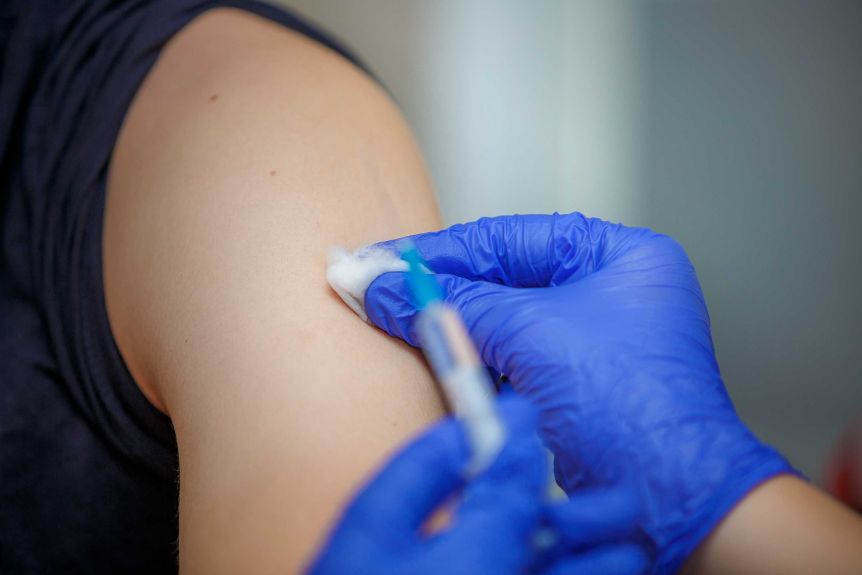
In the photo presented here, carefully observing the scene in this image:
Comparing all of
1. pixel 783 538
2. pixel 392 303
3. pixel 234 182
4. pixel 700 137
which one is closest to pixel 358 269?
pixel 392 303

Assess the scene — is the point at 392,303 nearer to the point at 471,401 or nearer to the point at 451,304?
the point at 451,304

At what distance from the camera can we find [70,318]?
2.76ft

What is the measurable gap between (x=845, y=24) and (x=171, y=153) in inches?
47.8

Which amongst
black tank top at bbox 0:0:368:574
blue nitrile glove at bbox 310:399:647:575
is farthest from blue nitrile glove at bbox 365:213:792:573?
black tank top at bbox 0:0:368:574

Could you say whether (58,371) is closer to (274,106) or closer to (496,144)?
(274,106)

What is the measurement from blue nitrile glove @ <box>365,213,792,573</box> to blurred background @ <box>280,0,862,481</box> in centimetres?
76

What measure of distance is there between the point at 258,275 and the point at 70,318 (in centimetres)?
28

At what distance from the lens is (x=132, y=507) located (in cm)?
87

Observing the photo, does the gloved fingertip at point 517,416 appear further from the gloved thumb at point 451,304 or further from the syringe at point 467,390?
the gloved thumb at point 451,304

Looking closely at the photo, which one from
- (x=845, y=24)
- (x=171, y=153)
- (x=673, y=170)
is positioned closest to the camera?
(x=171, y=153)

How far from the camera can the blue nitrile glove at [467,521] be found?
0.44 meters

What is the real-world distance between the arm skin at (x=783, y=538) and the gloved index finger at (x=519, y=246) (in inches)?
11.6

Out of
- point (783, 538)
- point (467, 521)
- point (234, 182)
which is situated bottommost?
point (783, 538)

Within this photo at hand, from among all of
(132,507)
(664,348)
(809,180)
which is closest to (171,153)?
(132,507)
